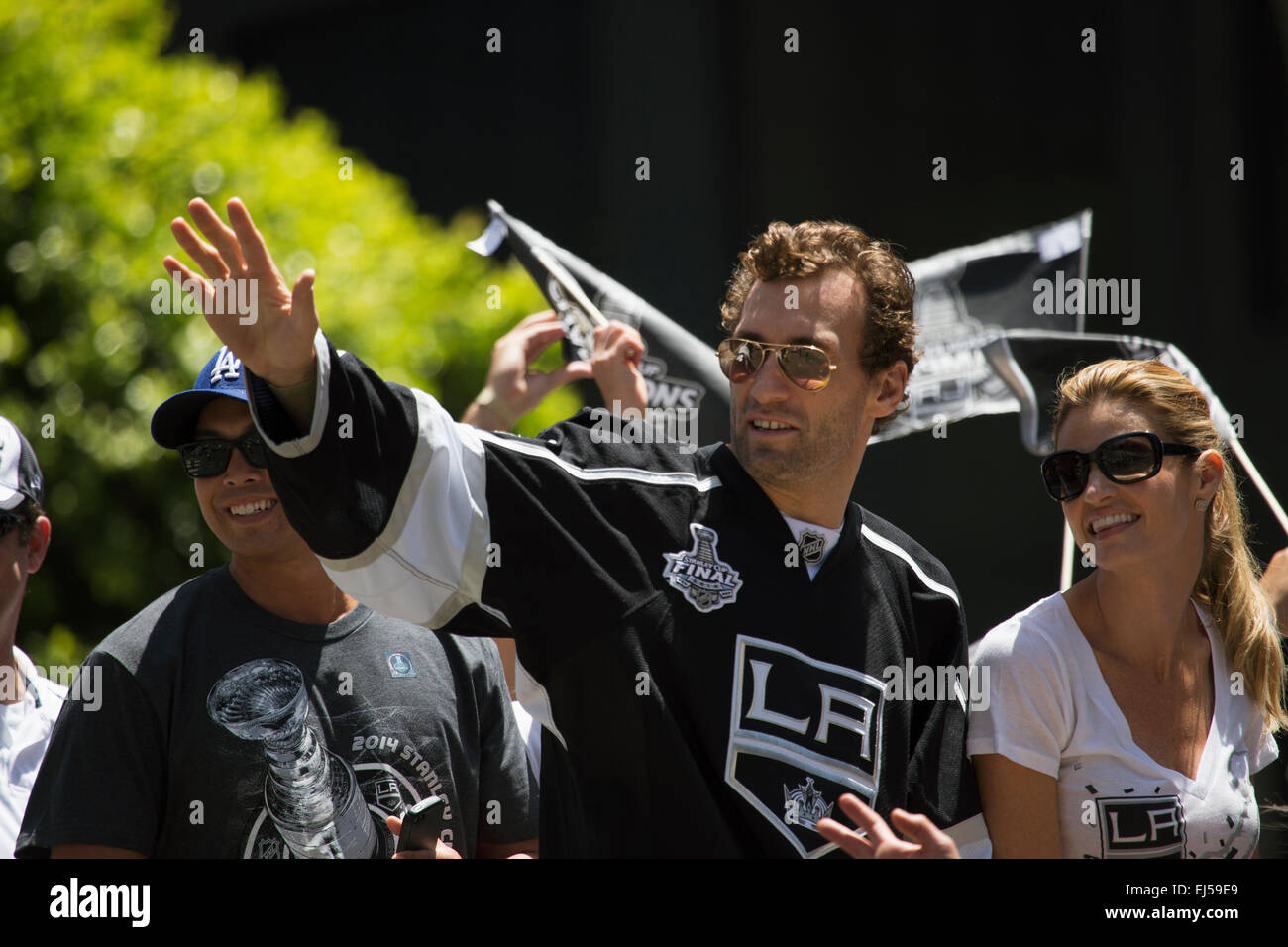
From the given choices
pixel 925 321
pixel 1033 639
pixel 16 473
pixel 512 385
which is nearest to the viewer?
pixel 1033 639

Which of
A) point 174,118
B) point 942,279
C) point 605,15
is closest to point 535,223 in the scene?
point 605,15

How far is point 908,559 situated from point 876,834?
69cm

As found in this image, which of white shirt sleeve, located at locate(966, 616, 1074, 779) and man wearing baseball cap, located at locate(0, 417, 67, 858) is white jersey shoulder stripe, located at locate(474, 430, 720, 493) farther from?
man wearing baseball cap, located at locate(0, 417, 67, 858)

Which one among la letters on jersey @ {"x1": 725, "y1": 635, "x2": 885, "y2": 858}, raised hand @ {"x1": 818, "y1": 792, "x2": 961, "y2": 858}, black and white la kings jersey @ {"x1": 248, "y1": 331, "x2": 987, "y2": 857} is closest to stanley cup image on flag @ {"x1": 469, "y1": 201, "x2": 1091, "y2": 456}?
black and white la kings jersey @ {"x1": 248, "y1": 331, "x2": 987, "y2": 857}

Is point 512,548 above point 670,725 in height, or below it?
above

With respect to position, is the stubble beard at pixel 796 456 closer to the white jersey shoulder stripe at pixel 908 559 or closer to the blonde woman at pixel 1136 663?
the white jersey shoulder stripe at pixel 908 559

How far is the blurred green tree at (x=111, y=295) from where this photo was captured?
199 inches

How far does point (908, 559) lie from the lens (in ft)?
8.95

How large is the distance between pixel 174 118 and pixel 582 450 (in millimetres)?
3797

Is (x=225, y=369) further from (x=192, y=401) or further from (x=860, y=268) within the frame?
(x=860, y=268)

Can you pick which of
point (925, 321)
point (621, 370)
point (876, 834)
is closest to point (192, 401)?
point (621, 370)

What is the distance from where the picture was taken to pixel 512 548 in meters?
2.21
